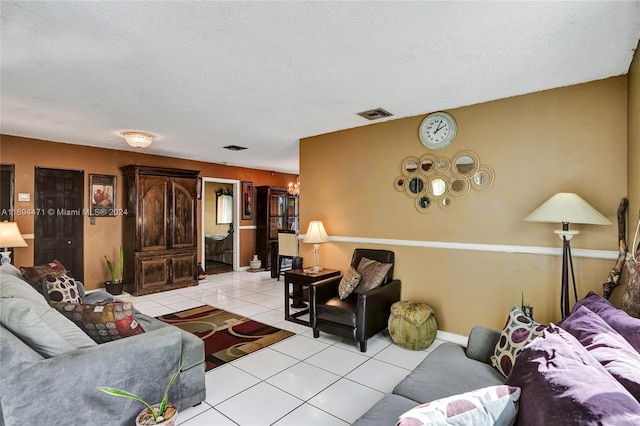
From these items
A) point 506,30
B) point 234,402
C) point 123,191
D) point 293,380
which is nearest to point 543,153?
point 506,30

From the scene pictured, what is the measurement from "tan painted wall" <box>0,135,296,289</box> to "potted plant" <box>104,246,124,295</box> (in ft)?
0.78

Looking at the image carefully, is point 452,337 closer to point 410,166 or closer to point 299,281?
point 299,281

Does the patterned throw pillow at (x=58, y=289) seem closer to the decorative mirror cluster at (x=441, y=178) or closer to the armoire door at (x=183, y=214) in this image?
the armoire door at (x=183, y=214)

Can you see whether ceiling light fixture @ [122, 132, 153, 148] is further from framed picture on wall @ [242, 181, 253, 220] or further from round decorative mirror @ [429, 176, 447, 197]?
round decorative mirror @ [429, 176, 447, 197]

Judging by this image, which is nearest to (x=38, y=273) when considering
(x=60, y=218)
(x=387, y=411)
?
(x=60, y=218)

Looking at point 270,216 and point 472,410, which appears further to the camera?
point 270,216

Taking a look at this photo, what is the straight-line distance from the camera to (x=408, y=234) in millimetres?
3799

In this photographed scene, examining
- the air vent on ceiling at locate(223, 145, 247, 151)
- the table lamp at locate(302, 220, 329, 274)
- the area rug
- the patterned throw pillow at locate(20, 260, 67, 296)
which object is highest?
the air vent on ceiling at locate(223, 145, 247, 151)

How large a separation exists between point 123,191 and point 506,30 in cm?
593

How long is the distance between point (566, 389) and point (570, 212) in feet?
6.82

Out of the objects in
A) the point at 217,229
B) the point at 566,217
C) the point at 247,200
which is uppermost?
the point at 247,200

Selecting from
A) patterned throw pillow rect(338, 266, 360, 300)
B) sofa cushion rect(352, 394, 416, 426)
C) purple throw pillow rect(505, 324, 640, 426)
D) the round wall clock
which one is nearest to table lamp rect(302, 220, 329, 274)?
patterned throw pillow rect(338, 266, 360, 300)

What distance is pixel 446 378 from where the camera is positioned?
1.82 metres

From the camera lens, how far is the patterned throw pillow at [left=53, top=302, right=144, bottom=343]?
1.99 m
